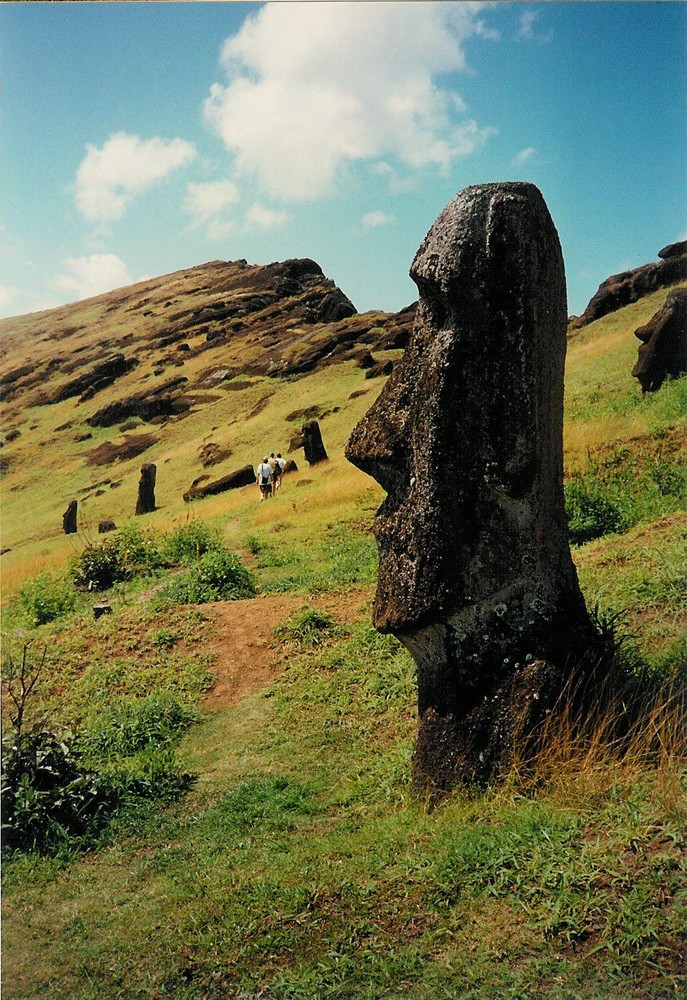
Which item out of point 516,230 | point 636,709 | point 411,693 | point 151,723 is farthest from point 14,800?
point 516,230

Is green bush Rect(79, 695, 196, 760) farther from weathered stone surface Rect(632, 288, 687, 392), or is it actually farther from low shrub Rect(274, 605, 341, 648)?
weathered stone surface Rect(632, 288, 687, 392)

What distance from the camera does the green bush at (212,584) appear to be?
45.8ft

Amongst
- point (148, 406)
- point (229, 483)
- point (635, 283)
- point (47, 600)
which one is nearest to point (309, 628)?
point (47, 600)

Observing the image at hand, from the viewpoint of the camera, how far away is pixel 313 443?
32.3m

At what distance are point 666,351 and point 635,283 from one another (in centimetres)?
3014

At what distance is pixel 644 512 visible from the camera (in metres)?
13.3

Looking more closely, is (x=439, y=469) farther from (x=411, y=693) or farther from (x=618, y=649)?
(x=411, y=693)

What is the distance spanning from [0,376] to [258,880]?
103 meters

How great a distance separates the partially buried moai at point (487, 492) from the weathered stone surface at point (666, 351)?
54.2 feet

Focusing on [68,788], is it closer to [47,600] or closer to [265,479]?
[47,600]

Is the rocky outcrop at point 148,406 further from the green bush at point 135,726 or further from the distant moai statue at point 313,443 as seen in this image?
the green bush at point 135,726

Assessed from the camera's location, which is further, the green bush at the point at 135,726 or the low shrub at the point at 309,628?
the low shrub at the point at 309,628

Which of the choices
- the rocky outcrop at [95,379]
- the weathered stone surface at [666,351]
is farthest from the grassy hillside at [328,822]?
the rocky outcrop at [95,379]

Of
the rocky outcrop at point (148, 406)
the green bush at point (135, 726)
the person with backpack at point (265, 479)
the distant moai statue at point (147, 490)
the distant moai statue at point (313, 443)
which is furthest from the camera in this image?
the rocky outcrop at point (148, 406)
